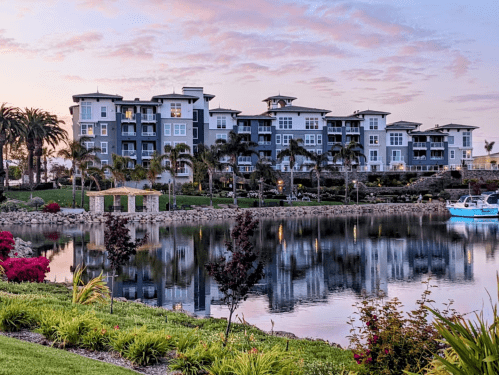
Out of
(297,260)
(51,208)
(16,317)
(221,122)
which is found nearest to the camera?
(16,317)

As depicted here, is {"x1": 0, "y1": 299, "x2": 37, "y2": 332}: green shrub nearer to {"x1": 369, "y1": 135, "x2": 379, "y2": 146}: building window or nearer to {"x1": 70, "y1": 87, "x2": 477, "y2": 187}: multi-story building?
{"x1": 70, "y1": 87, "x2": 477, "y2": 187}: multi-story building

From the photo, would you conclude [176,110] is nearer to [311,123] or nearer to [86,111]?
[86,111]

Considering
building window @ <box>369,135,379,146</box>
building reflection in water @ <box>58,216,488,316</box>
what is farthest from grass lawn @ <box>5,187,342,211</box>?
building window @ <box>369,135,379,146</box>

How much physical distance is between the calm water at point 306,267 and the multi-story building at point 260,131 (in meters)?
36.6

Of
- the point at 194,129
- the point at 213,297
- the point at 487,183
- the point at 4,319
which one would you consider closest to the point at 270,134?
the point at 194,129

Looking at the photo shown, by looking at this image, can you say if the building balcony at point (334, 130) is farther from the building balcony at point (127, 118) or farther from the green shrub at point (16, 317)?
the green shrub at point (16, 317)

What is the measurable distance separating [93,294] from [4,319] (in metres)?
5.06

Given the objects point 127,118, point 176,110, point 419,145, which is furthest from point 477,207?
point 127,118

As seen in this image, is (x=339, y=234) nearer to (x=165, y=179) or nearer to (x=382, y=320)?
(x=382, y=320)

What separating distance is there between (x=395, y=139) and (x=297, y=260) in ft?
248

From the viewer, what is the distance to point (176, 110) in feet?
278

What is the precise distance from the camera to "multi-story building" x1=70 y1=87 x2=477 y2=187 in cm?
8381

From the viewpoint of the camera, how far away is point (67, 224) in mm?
51875

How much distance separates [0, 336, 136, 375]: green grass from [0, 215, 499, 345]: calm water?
778 cm
